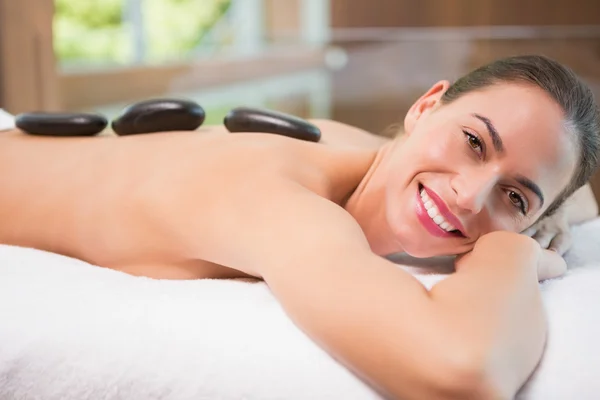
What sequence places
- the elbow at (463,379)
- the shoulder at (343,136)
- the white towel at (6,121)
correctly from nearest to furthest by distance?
the elbow at (463,379), the shoulder at (343,136), the white towel at (6,121)

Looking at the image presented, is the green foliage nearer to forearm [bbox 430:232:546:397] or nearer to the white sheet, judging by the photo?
the white sheet

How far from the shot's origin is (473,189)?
820 mm

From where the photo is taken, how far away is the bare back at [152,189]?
0.90m

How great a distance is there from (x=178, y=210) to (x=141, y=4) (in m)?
2.40

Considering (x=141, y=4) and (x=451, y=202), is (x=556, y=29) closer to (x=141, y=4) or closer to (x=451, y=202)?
(x=141, y=4)

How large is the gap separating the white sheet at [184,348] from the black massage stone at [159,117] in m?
0.33

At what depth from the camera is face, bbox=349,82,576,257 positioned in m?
0.83

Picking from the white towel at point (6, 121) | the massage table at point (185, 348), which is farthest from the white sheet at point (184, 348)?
the white towel at point (6, 121)

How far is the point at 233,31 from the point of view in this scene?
11.5ft

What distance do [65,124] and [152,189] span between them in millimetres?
261

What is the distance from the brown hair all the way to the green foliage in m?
2.01

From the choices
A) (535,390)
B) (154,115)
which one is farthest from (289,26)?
(535,390)

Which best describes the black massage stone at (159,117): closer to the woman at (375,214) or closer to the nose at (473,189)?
the woman at (375,214)

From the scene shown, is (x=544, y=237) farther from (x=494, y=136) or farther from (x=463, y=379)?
(x=463, y=379)
